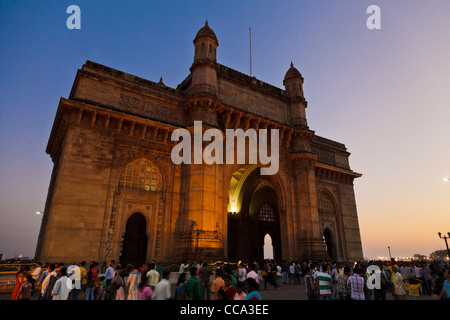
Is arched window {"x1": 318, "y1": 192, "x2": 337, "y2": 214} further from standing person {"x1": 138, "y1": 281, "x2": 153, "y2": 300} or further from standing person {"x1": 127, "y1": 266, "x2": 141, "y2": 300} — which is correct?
standing person {"x1": 138, "y1": 281, "x2": 153, "y2": 300}

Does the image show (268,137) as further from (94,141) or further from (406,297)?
(406,297)

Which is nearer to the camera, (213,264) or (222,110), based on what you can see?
(213,264)

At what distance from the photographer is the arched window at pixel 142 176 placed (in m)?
15.7

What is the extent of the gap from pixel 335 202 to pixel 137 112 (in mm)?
20838

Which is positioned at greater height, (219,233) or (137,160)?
(137,160)

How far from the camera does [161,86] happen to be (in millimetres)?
18266

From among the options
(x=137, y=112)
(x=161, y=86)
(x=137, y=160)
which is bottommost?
(x=137, y=160)

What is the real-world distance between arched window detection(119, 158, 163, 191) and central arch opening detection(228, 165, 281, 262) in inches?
446

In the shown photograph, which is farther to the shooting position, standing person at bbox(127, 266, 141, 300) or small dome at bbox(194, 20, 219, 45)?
small dome at bbox(194, 20, 219, 45)

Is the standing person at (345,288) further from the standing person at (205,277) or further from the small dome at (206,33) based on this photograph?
the small dome at (206,33)

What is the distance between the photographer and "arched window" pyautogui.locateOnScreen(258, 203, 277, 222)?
30.1m

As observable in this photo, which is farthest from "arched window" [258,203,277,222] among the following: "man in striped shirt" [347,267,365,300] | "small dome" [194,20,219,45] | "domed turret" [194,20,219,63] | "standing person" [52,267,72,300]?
"standing person" [52,267,72,300]

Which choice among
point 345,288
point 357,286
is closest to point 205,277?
point 345,288

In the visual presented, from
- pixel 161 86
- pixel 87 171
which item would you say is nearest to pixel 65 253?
pixel 87 171
